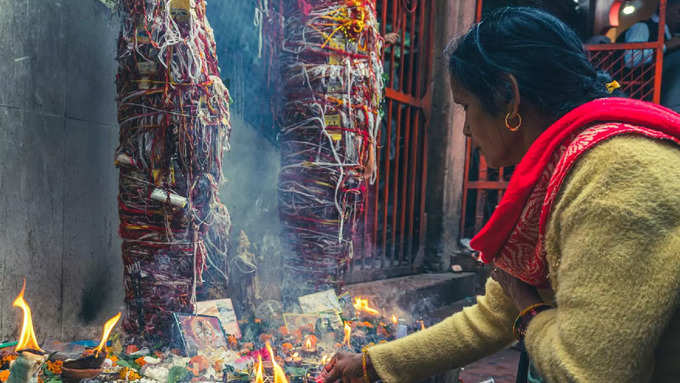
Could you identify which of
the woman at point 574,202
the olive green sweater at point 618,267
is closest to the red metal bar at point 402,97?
the woman at point 574,202

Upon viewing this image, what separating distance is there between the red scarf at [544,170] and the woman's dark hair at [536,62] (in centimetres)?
10

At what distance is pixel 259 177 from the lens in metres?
4.05

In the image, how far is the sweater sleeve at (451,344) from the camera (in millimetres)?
1694

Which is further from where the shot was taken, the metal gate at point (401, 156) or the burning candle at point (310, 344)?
the metal gate at point (401, 156)

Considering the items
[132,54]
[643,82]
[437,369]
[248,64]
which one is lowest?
[437,369]

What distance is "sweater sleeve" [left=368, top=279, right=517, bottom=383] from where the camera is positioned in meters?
1.69

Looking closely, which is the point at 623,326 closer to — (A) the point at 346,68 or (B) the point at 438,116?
A: (A) the point at 346,68

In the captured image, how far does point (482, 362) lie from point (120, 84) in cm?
421

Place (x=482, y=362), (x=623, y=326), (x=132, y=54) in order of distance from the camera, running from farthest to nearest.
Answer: (x=482, y=362) → (x=132, y=54) → (x=623, y=326)

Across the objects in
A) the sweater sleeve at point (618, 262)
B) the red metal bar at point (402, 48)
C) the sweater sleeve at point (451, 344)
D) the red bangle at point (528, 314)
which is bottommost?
the sweater sleeve at point (451, 344)

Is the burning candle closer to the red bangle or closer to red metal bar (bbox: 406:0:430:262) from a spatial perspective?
the red bangle

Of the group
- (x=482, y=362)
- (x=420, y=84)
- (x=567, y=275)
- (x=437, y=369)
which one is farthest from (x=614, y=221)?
(x=420, y=84)

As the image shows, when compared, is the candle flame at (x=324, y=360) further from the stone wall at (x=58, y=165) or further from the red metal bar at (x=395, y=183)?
the red metal bar at (x=395, y=183)

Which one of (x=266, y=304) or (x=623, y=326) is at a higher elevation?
(x=623, y=326)
